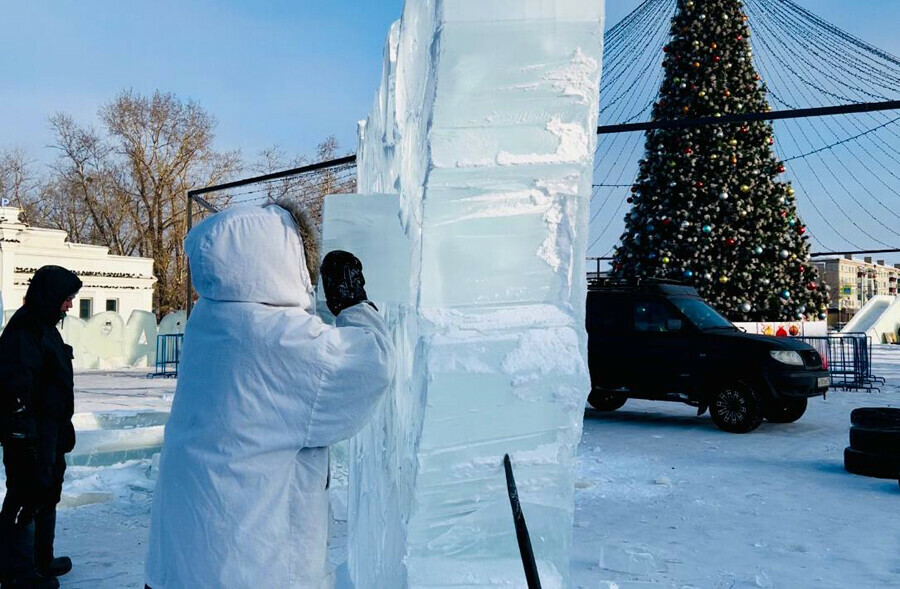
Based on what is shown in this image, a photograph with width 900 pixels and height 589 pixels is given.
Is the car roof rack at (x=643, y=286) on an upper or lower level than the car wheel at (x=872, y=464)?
upper

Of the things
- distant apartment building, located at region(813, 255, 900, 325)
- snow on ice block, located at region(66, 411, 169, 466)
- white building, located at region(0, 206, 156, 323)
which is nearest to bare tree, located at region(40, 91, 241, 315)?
white building, located at region(0, 206, 156, 323)

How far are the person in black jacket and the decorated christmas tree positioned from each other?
13.5 meters

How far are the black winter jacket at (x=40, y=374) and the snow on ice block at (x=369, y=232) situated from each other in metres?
2.28

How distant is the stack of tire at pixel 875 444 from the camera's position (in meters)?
6.71

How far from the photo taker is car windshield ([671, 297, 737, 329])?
32.4 ft

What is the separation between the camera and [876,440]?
6.80 metres

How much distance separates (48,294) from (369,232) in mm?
2416

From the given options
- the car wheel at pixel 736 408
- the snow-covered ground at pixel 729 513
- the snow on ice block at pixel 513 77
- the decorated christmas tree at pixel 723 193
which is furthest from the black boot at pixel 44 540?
the decorated christmas tree at pixel 723 193

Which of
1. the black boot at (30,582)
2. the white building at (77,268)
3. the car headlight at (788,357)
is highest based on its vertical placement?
the white building at (77,268)

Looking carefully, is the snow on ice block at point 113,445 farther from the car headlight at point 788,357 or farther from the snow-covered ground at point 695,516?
the car headlight at point 788,357

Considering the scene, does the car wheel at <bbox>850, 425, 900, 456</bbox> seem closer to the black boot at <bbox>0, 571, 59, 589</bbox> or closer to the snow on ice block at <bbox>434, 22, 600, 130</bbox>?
the snow on ice block at <bbox>434, 22, 600, 130</bbox>

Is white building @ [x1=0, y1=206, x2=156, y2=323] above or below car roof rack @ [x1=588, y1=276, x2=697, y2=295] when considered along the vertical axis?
above

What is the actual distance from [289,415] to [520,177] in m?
0.98

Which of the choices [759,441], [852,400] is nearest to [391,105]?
[759,441]
